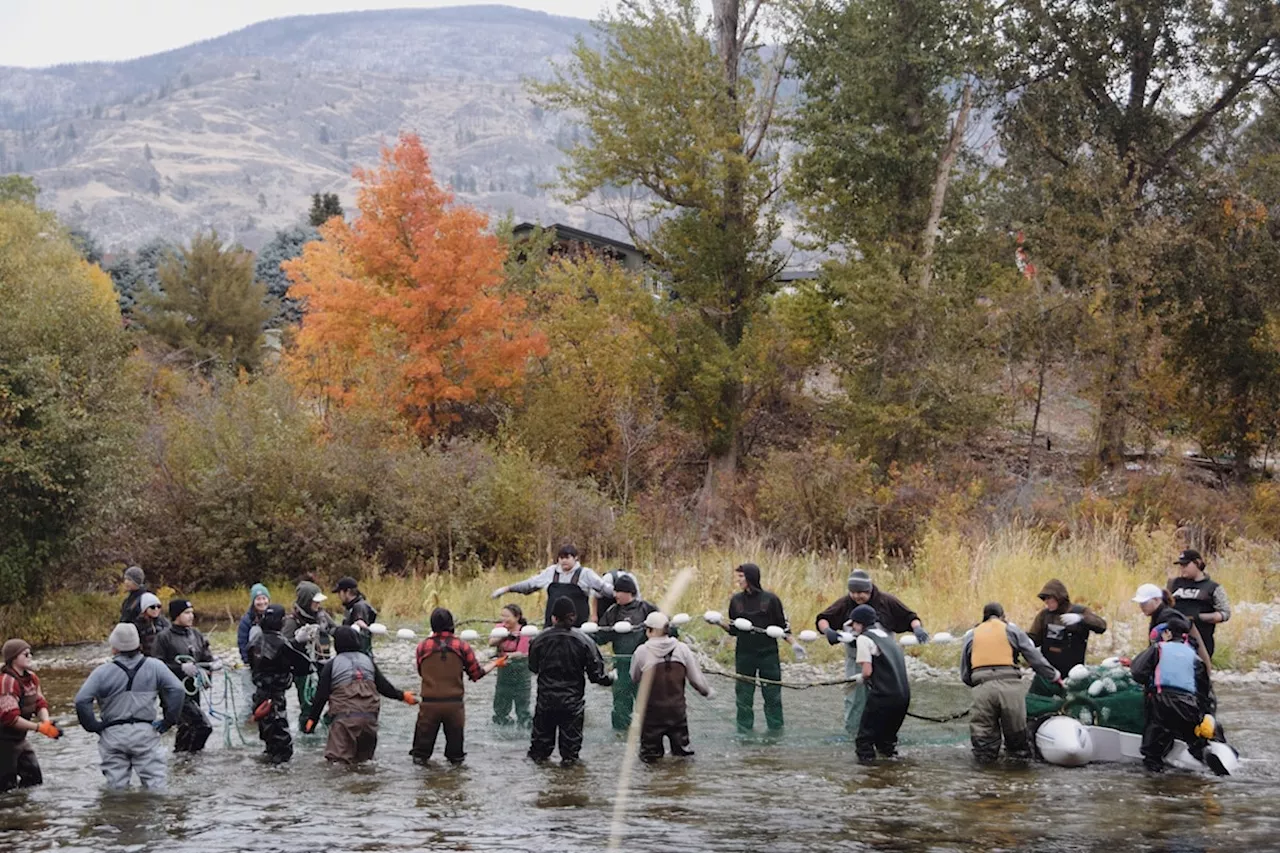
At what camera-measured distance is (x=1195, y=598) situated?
51.4ft

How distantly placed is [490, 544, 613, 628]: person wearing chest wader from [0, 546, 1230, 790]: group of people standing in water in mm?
1049

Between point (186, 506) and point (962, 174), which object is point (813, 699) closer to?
point (186, 506)

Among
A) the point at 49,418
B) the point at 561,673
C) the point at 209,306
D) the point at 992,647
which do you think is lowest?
the point at 561,673

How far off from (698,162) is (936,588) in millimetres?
18078

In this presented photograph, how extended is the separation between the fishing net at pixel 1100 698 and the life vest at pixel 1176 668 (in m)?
0.66

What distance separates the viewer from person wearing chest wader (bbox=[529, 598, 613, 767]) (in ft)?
45.7

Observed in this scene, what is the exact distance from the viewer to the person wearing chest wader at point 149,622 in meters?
15.0

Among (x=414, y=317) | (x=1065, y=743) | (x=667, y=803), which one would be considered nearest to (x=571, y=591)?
(x=667, y=803)

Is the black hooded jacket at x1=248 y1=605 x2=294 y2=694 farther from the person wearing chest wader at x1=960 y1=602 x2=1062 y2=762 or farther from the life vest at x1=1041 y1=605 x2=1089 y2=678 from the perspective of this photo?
the life vest at x1=1041 y1=605 x2=1089 y2=678

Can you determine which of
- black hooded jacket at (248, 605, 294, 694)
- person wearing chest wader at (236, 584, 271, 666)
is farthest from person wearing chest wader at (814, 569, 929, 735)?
person wearing chest wader at (236, 584, 271, 666)

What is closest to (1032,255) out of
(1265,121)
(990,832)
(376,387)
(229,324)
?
(1265,121)

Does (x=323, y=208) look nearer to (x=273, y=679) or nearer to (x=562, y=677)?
(x=273, y=679)

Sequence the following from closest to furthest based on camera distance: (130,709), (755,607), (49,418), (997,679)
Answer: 1. (130,709)
2. (997,679)
3. (755,607)
4. (49,418)

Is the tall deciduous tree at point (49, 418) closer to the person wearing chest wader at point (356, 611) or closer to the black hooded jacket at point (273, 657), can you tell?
the person wearing chest wader at point (356, 611)
